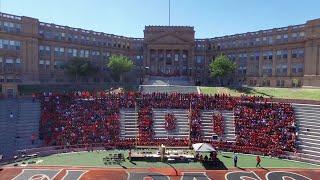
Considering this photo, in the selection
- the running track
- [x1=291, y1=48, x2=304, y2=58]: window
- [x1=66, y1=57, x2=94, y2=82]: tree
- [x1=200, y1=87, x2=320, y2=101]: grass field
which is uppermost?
[x1=291, y1=48, x2=304, y2=58]: window

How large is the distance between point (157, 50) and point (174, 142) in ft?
180

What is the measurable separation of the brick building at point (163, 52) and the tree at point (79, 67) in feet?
Answer: 17.0

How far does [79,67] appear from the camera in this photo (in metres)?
81.4

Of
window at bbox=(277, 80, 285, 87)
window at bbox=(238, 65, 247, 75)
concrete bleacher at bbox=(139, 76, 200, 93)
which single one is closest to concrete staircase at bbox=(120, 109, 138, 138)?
concrete bleacher at bbox=(139, 76, 200, 93)

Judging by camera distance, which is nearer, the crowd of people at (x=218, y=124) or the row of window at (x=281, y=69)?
the crowd of people at (x=218, y=124)

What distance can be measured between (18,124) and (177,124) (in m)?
20.9

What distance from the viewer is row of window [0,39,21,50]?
73750 mm

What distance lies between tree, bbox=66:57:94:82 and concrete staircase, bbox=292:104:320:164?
46.2 meters

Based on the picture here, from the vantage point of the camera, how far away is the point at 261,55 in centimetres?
9212

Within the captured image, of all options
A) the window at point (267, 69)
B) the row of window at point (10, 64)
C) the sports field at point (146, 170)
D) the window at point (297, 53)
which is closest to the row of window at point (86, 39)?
the row of window at point (10, 64)

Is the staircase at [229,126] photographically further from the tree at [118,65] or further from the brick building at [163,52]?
the tree at [118,65]

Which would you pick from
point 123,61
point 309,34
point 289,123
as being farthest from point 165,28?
point 289,123

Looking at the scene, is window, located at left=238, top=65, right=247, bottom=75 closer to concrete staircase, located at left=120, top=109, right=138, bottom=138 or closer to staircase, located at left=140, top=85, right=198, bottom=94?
staircase, located at left=140, top=85, right=198, bottom=94

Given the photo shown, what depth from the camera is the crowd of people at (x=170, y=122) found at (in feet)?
165
